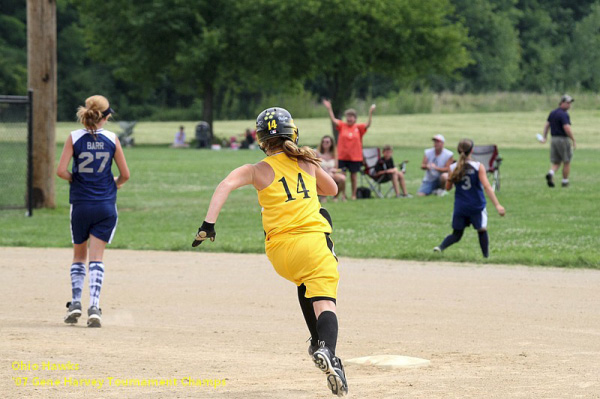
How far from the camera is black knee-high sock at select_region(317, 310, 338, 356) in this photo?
5914 mm

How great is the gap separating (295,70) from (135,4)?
413 inches

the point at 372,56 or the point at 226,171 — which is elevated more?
the point at 372,56

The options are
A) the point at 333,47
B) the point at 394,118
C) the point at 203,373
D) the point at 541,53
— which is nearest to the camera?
the point at 203,373

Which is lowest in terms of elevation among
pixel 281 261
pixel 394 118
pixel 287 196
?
pixel 394 118

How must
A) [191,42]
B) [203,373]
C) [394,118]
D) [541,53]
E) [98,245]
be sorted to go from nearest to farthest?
1. [203,373]
2. [98,245]
3. [191,42]
4. [394,118]
5. [541,53]

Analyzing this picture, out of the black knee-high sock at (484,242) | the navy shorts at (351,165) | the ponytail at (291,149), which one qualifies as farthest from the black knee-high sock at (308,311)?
the navy shorts at (351,165)

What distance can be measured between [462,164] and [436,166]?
9227 millimetres

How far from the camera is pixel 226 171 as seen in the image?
32.8 meters

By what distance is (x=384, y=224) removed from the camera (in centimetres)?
1750

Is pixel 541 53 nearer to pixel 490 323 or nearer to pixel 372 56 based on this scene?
pixel 372 56

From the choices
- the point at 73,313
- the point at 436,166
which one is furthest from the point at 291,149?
the point at 436,166

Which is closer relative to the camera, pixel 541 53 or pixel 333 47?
pixel 333 47

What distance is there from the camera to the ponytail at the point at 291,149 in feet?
20.1

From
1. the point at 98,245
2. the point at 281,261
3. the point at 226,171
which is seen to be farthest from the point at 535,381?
the point at 226,171
